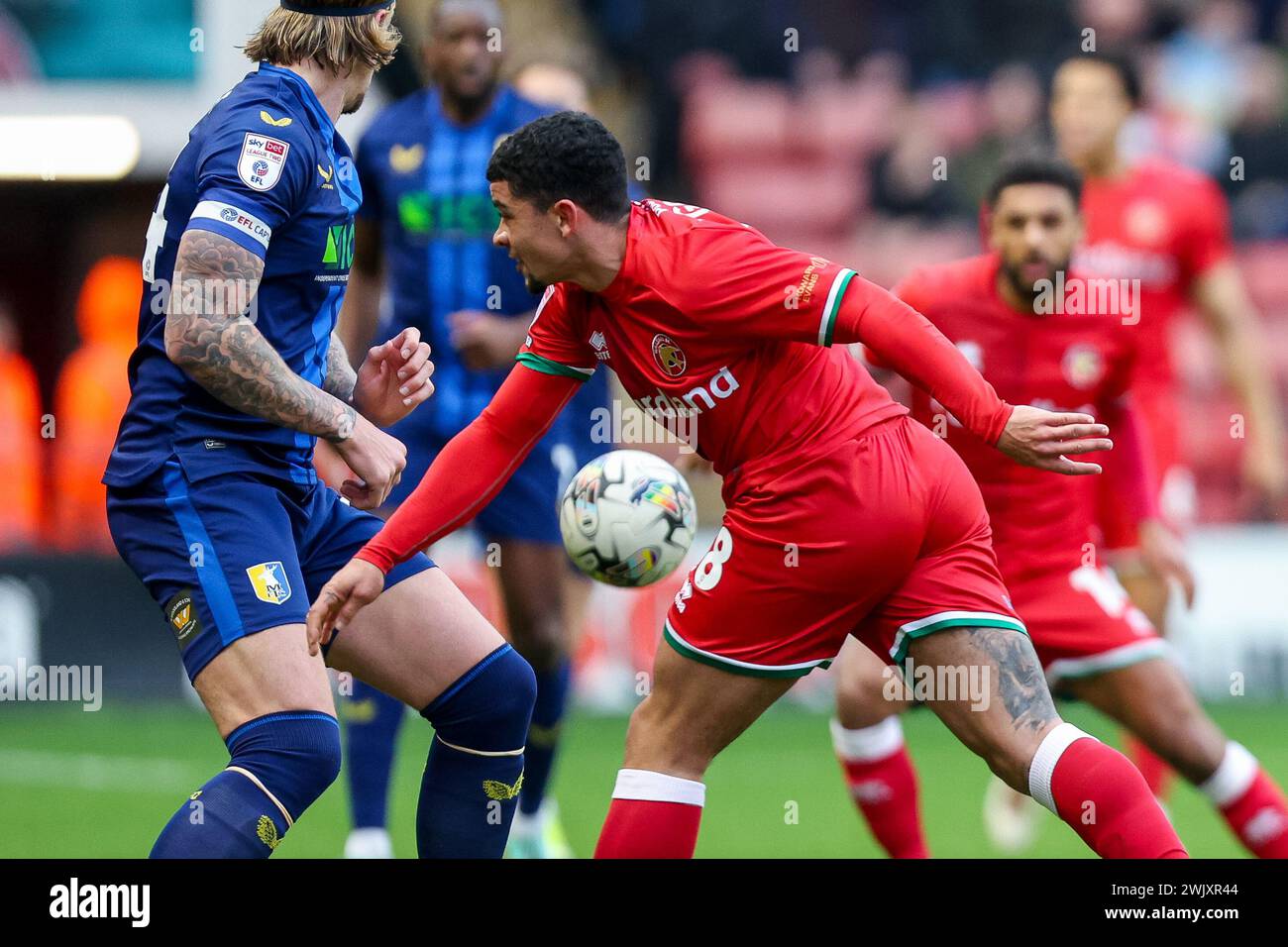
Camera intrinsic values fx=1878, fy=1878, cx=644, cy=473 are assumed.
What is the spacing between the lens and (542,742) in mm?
6441

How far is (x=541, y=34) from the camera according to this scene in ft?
48.5

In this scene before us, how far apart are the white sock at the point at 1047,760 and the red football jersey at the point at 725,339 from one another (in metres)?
0.84

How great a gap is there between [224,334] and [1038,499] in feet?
8.99

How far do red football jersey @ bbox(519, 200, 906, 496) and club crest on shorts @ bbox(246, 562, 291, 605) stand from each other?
0.85m

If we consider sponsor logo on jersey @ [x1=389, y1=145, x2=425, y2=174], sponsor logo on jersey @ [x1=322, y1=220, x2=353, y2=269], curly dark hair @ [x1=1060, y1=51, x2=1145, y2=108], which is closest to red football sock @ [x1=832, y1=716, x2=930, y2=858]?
sponsor logo on jersey @ [x1=322, y1=220, x2=353, y2=269]

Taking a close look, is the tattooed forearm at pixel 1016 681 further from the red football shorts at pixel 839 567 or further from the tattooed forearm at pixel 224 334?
the tattooed forearm at pixel 224 334

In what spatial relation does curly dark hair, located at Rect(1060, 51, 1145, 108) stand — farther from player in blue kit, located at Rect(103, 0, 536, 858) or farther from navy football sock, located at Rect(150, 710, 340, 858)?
navy football sock, located at Rect(150, 710, 340, 858)

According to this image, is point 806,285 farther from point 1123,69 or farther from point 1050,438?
point 1123,69

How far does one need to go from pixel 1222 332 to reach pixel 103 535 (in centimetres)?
781

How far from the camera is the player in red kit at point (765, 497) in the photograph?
4.24 m

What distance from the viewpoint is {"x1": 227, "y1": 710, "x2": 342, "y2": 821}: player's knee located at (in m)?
4.09

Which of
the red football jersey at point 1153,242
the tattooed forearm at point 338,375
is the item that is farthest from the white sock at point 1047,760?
the red football jersey at point 1153,242

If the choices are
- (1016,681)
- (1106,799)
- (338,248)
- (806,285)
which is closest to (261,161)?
(338,248)

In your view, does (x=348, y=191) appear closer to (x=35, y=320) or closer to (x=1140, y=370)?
(x=1140, y=370)
